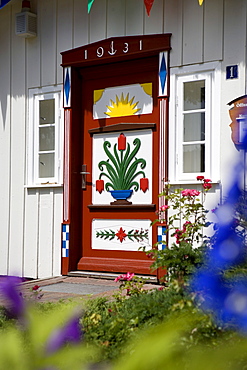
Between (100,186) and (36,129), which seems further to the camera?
(36,129)

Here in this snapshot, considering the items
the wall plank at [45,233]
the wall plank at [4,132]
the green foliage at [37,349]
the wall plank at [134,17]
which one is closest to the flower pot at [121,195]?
the wall plank at [45,233]

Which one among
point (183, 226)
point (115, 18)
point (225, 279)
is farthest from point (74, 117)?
point (225, 279)

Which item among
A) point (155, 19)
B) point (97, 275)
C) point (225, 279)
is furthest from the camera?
point (97, 275)

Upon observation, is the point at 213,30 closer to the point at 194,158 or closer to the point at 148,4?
the point at 148,4

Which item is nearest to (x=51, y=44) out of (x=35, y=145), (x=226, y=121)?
(x=35, y=145)

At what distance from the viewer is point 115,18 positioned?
6090 millimetres

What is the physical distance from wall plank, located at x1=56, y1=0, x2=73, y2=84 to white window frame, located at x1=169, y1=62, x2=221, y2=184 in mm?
1332

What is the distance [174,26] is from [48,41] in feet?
5.03

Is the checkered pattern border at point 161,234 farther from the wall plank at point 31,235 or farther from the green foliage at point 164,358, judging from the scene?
the green foliage at point 164,358

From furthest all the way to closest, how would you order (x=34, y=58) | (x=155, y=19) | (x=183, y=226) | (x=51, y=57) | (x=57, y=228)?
(x=34, y=58), (x=51, y=57), (x=57, y=228), (x=155, y=19), (x=183, y=226)

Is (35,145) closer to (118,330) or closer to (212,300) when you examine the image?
(118,330)

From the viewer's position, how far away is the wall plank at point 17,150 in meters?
6.76

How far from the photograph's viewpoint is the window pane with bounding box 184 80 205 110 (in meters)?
5.57

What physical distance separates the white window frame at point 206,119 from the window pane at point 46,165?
1.46 m
